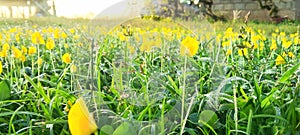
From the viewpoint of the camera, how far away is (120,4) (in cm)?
41

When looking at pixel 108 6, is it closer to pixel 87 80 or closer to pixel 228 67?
pixel 87 80

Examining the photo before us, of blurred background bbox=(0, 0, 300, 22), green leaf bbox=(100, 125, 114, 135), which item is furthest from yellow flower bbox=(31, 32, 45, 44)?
green leaf bbox=(100, 125, 114, 135)

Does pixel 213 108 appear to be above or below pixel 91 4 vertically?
below

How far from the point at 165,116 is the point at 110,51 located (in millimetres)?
257

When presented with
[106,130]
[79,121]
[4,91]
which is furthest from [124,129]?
[4,91]

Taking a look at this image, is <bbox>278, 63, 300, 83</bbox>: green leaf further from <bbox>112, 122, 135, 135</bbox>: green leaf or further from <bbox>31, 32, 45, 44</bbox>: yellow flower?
<bbox>31, 32, 45, 44</bbox>: yellow flower

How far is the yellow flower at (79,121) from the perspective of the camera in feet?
0.91

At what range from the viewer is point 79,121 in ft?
0.92

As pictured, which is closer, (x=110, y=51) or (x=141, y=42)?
(x=141, y=42)

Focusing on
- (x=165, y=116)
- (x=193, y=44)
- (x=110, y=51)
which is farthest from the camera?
(x=110, y=51)

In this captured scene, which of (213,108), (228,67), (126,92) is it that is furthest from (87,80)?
(228,67)

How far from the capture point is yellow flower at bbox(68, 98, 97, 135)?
28 centimetres

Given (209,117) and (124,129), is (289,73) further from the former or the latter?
(124,129)

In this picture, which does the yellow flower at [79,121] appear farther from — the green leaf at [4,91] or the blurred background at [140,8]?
the green leaf at [4,91]
